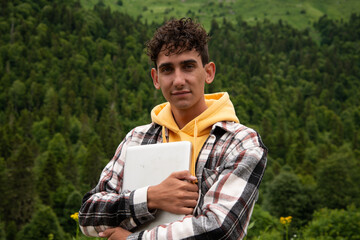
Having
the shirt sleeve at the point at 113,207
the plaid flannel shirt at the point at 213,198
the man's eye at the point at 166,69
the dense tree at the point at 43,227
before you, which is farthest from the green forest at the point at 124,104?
the plaid flannel shirt at the point at 213,198

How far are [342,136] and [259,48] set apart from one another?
2648 inches

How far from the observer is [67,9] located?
132 metres

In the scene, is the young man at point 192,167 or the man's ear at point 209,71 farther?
the man's ear at point 209,71

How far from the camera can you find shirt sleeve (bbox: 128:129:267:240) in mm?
1970

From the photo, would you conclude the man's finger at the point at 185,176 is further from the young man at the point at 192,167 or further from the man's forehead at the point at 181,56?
the man's forehead at the point at 181,56

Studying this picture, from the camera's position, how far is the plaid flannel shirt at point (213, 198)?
199cm

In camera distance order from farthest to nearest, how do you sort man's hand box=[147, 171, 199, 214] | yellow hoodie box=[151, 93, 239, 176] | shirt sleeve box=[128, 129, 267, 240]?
yellow hoodie box=[151, 93, 239, 176] < man's hand box=[147, 171, 199, 214] < shirt sleeve box=[128, 129, 267, 240]

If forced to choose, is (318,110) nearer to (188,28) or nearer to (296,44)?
(296,44)

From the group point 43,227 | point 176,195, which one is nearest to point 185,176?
point 176,195

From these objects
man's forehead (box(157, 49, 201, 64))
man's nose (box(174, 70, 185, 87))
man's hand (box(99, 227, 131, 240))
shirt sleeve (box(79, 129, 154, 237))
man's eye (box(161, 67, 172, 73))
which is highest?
man's forehead (box(157, 49, 201, 64))

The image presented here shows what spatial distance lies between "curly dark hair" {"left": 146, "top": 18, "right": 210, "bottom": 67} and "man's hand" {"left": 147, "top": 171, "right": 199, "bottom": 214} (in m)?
0.79

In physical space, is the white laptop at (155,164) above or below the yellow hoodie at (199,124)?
below

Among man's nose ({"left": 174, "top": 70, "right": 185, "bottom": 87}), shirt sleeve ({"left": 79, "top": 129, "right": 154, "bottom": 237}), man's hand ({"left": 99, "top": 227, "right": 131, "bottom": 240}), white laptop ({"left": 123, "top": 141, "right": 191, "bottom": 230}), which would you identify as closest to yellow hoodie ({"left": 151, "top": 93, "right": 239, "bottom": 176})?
white laptop ({"left": 123, "top": 141, "right": 191, "bottom": 230})

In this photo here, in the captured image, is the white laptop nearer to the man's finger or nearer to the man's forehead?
the man's finger
